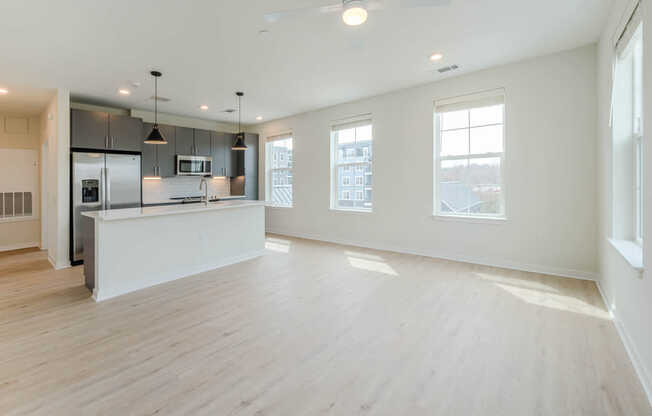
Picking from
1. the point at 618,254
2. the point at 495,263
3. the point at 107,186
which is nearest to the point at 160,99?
the point at 107,186

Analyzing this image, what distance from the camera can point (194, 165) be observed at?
679 centimetres

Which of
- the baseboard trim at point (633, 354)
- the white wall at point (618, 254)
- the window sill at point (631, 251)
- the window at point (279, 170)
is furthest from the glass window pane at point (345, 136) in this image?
the baseboard trim at point (633, 354)

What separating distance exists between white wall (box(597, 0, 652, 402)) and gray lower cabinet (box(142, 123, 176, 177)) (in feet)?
22.6

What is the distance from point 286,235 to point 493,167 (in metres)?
4.65

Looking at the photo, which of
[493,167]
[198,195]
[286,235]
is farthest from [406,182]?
[198,195]

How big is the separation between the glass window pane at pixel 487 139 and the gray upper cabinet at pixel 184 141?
221 inches

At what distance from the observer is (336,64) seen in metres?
4.08

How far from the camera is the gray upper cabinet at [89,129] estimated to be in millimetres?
4848

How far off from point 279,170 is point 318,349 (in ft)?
19.3

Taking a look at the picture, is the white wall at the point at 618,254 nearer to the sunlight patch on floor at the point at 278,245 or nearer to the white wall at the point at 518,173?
the white wall at the point at 518,173

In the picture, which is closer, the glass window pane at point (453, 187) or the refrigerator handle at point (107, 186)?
the glass window pane at point (453, 187)

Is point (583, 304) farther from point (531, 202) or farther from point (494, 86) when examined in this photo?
point (494, 86)

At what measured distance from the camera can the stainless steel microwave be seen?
21.5 ft

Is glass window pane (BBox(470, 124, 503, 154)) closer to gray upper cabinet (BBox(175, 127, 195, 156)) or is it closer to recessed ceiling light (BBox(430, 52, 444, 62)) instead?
recessed ceiling light (BBox(430, 52, 444, 62))
